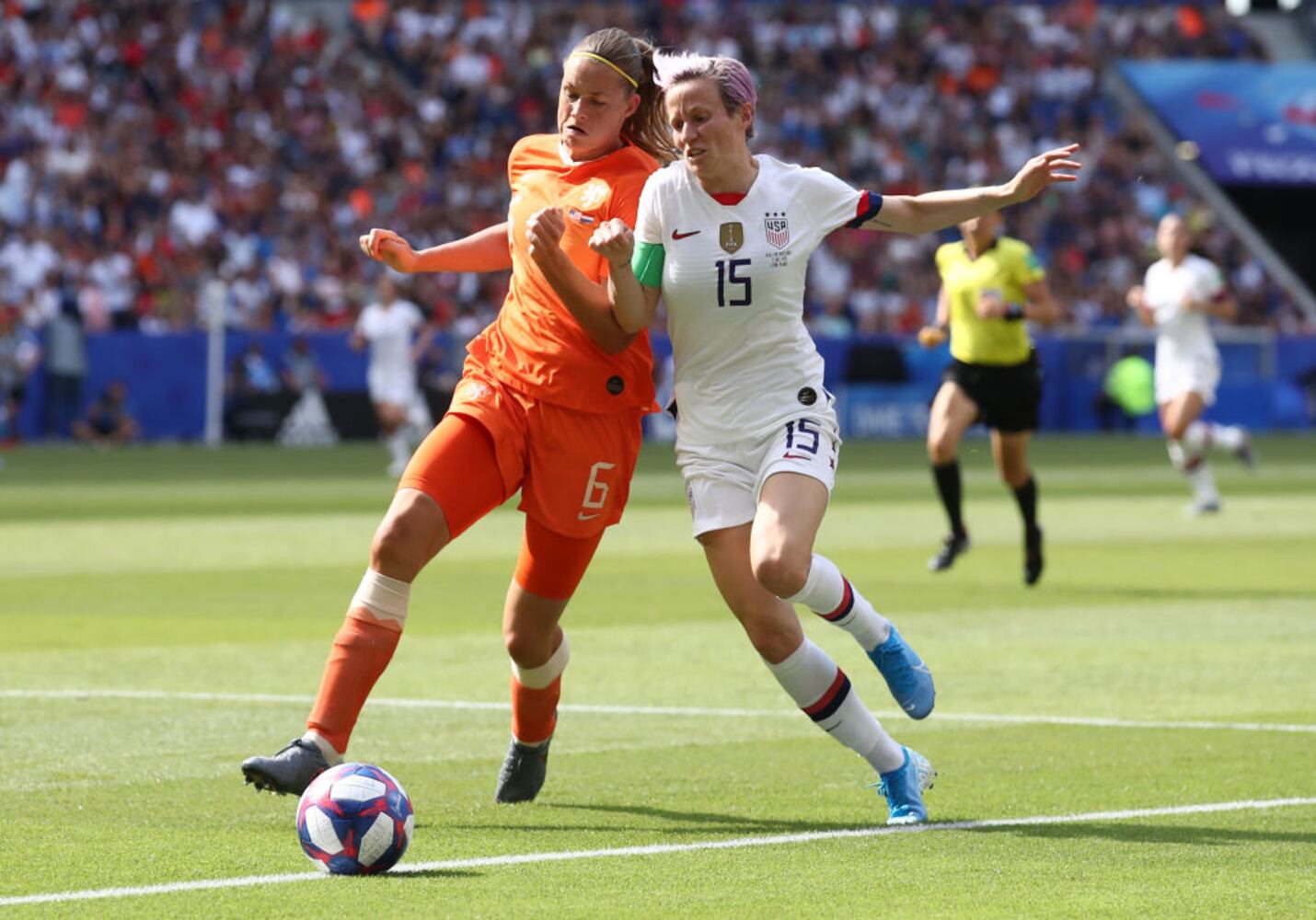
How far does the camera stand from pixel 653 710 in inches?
385

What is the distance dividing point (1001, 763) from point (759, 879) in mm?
2424

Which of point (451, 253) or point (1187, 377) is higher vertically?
point (451, 253)

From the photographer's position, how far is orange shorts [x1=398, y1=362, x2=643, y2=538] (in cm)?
724

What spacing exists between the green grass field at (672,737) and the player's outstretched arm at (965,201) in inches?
73.6

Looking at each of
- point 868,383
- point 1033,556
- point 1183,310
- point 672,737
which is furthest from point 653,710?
point 868,383

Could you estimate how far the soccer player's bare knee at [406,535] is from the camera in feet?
23.1

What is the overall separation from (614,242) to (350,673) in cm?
151

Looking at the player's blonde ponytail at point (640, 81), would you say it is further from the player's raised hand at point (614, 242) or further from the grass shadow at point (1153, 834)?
the grass shadow at point (1153, 834)

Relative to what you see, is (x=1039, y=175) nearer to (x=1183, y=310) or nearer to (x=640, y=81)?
(x=640, y=81)

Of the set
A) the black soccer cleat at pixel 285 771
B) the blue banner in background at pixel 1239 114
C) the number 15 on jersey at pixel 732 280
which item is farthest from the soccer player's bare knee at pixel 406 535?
the blue banner in background at pixel 1239 114

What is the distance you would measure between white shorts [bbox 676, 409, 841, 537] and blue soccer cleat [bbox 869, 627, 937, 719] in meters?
0.60

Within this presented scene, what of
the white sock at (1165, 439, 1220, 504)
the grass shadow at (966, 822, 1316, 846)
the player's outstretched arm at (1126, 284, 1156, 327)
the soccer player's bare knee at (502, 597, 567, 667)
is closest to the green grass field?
the grass shadow at (966, 822, 1316, 846)

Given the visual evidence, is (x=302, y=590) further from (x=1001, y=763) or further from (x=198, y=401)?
(x=198, y=401)

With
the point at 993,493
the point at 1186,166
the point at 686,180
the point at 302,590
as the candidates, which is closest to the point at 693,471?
the point at 686,180
